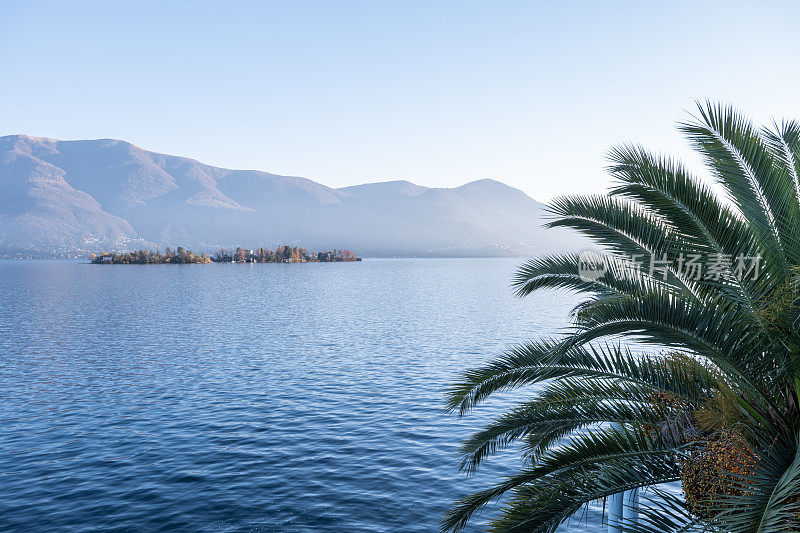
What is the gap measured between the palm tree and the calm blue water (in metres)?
4.87

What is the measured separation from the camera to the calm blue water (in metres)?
11.4

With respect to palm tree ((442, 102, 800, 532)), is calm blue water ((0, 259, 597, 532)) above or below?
below

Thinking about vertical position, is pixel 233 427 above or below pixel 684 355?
below

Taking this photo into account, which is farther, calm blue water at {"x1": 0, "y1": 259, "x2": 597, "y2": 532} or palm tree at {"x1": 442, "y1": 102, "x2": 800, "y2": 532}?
calm blue water at {"x1": 0, "y1": 259, "x2": 597, "y2": 532}

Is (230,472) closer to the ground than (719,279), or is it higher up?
closer to the ground

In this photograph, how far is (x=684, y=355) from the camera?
24.5ft

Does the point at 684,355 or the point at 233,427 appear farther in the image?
the point at 233,427

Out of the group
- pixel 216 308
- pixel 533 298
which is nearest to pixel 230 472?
pixel 216 308

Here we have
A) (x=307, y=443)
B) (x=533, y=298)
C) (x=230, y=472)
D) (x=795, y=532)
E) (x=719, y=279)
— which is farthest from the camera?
(x=533, y=298)

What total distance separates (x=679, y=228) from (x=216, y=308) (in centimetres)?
5358

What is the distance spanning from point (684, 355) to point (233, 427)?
13.8m

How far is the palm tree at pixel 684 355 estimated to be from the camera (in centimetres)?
605

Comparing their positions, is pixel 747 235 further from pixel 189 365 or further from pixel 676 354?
pixel 189 365

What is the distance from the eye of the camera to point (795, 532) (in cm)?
521
